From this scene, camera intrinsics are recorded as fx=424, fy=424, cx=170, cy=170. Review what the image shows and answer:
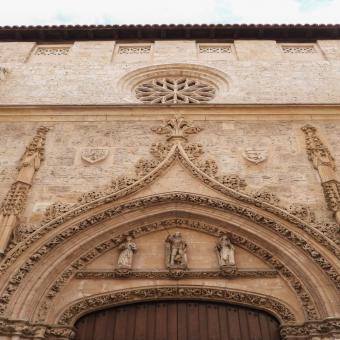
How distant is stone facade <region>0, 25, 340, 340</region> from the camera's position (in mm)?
6277

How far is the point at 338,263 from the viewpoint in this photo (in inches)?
246

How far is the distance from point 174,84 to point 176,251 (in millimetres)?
6699

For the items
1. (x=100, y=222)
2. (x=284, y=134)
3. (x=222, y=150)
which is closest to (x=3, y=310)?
(x=100, y=222)

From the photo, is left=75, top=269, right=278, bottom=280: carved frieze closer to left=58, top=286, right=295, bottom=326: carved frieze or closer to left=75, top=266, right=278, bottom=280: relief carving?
left=75, top=266, right=278, bottom=280: relief carving

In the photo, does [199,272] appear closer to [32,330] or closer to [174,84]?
[32,330]

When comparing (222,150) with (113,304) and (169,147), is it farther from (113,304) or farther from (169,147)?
(113,304)

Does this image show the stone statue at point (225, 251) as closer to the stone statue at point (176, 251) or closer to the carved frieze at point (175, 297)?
the carved frieze at point (175, 297)

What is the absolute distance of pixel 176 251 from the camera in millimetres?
6891

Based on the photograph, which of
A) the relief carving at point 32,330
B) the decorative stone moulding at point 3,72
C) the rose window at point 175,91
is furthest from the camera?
the decorative stone moulding at point 3,72

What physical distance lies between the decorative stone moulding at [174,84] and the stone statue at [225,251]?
4960mm

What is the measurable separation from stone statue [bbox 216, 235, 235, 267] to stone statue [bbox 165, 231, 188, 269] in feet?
1.85

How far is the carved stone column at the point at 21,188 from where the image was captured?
668cm

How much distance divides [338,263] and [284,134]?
136 inches

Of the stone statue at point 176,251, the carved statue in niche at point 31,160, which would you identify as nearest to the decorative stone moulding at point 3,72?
the carved statue in niche at point 31,160
